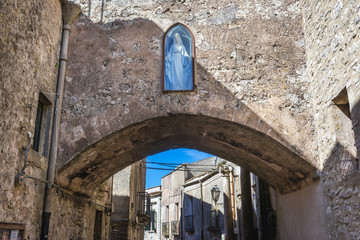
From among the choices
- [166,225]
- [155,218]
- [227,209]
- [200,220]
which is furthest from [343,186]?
[155,218]

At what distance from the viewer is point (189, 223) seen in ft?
69.5

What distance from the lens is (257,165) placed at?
25.3 ft

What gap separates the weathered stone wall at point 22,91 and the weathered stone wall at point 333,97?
13.4 feet

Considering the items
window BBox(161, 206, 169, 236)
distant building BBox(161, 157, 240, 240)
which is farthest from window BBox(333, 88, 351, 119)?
window BBox(161, 206, 169, 236)

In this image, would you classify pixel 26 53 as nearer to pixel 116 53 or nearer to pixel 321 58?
pixel 116 53

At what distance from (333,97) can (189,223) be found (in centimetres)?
1680

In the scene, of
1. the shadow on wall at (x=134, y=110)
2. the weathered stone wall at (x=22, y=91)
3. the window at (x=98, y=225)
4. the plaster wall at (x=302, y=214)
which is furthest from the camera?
the window at (x=98, y=225)

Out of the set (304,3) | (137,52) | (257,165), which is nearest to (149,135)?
(137,52)

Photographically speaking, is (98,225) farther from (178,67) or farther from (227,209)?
(178,67)

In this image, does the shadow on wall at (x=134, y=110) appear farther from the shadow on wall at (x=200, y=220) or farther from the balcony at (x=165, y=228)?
the balcony at (x=165, y=228)

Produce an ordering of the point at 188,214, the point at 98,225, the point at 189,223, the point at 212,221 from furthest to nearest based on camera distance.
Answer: the point at 188,214 < the point at 189,223 < the point at 212,221 < the point at 98,225

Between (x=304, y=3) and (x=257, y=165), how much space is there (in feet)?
10.1

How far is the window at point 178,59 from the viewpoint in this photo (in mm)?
6562

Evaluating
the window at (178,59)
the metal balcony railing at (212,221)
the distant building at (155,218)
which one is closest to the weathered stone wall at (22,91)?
the window at (178,59)
